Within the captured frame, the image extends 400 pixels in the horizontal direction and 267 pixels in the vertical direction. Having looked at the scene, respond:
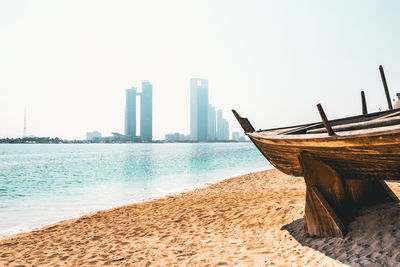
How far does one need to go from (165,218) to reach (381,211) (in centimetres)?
493

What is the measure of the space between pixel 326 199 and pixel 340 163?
2.30 feet

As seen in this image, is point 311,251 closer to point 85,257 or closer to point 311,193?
point 311,193

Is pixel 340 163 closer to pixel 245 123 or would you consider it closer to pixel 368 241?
pixel 368 241

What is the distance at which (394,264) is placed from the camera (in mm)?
2717

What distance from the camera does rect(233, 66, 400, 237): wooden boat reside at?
107 inches

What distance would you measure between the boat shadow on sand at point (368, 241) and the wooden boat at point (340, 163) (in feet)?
0.45

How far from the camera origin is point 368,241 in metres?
3.28

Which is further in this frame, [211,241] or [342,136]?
[211,241]

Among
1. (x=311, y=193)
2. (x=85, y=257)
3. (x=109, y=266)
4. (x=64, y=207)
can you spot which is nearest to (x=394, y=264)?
(x=311, y=193)

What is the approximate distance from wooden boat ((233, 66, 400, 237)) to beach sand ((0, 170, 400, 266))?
0.78 ft

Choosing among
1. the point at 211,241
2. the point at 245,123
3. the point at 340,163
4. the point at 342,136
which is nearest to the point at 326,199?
the point at 340,163

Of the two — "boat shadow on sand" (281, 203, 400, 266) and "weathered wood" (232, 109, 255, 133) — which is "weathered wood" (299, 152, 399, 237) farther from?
"weathered wood" (232, 109, 255, 133)

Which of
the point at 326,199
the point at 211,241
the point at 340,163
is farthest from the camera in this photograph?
the point at 211,241

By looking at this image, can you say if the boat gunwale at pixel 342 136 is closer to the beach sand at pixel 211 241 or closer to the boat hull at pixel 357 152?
the boat hull at pixel 357 152
